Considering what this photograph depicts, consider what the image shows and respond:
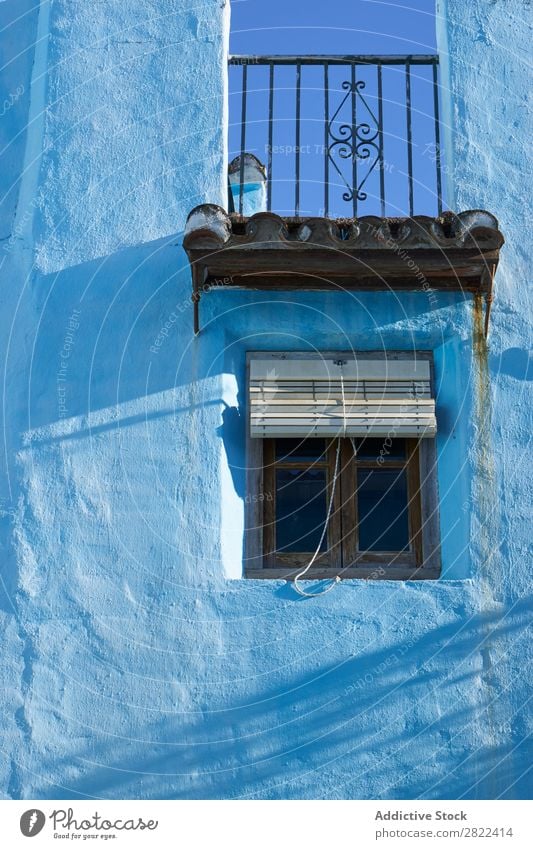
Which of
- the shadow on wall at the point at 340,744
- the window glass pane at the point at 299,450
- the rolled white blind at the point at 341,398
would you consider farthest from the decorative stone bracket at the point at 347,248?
the shadow on wall at the point at 340,744

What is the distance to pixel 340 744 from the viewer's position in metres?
5.70

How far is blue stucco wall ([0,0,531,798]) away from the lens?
18.7 feet

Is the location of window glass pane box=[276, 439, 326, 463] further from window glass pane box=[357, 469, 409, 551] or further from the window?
window glass pane box=[357, 469, 409, 551]

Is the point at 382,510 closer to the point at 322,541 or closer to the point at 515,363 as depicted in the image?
the point at 322,541

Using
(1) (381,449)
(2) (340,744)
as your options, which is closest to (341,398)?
(1) (381,449)

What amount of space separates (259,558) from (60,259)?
1.76 m

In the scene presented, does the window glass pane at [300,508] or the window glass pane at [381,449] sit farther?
the window glass pane at [381,449]

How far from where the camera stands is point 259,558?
6.23m

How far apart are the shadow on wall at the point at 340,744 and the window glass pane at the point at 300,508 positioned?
71 cm

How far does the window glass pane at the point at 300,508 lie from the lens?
20.7ft

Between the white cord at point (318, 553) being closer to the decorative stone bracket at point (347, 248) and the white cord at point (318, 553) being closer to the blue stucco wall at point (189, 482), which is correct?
the blue stucco wall at point (189, 482)

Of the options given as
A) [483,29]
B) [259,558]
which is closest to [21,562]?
[259,558]

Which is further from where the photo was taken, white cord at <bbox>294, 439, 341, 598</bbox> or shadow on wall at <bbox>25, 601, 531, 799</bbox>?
white cord at <bbox>294, 439, 341, 598</bbox>

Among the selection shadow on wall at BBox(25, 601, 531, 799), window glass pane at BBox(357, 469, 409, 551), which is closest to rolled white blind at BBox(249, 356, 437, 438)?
window glass pane at BBox(357, 469, 409, 551)
